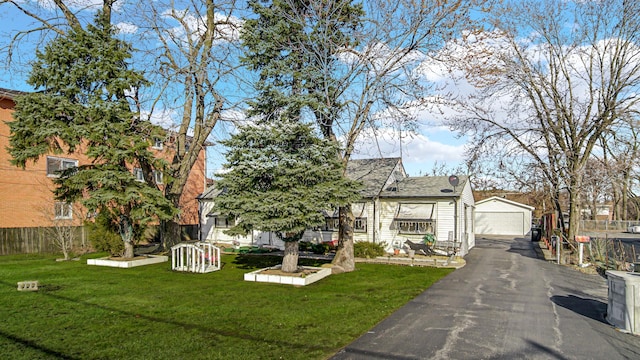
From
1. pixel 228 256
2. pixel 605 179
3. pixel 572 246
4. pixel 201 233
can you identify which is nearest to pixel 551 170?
pixel 605 179

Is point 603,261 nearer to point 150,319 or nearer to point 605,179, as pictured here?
point 605,179

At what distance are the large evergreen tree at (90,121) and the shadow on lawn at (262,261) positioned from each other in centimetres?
413

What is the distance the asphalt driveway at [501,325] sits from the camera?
6.49 metres

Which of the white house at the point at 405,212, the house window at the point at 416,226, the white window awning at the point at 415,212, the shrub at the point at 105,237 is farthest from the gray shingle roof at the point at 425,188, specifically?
the shrub at the point at 105,237

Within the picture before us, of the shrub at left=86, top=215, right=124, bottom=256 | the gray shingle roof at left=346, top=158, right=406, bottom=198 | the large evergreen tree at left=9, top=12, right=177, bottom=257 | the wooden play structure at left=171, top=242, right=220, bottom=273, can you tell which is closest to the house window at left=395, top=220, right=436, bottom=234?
the gray shingle roof at left=346, top=158, right=406, bottom=198

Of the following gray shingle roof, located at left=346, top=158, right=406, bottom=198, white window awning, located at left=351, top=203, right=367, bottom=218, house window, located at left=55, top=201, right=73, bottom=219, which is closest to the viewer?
white window awning, located at left=351, top=203, right=367, bottom=218

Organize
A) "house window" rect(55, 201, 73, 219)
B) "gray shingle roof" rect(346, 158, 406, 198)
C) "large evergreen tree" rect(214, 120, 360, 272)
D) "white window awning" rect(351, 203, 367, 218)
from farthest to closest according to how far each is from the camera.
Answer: "house window" rect(55, 201, 73, 219)
"gray shingle roof" rect(346, 158, 406, 198)
"white window awning" rect(351, 203, 367, 218)
"large evergreen tree" rect(214, 120, 360, 272)

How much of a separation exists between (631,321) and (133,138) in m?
16.4

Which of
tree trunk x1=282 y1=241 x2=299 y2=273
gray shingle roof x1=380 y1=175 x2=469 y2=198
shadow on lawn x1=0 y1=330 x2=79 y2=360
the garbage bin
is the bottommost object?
the garbage bin

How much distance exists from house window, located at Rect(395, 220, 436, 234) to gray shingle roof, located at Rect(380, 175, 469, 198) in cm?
142

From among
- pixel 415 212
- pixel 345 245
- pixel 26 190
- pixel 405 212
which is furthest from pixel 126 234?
pixel 415 212

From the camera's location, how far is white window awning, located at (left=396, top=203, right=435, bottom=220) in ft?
67.0

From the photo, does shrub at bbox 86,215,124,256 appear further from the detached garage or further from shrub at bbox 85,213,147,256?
the detached garage

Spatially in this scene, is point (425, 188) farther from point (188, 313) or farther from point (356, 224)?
point (188, 313)
